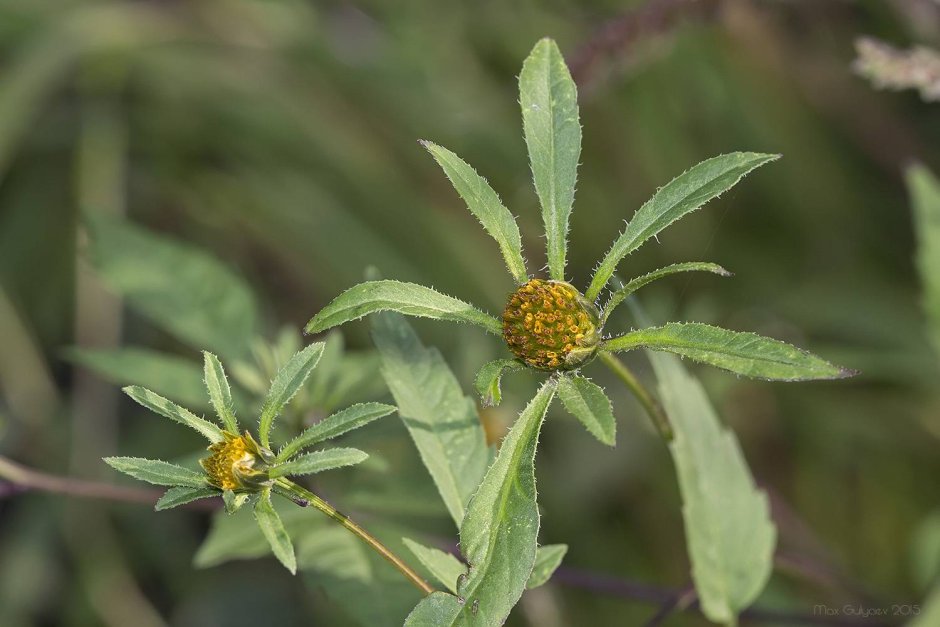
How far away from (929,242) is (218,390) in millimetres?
Answer: 969

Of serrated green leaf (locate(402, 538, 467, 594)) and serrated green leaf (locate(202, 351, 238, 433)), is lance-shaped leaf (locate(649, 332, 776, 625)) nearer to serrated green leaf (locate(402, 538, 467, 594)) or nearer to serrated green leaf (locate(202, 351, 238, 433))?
serrated green leaf (locate(402, 538, 467, 594))

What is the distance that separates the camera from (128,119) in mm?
2318

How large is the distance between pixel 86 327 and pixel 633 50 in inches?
Result: 51.5

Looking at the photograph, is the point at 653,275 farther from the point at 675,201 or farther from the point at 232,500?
the point at 232,500

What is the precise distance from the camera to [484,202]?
72cm

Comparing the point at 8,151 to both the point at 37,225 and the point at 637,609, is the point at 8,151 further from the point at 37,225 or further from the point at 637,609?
the point at 637,609

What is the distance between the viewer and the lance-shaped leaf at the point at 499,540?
644 millimetres

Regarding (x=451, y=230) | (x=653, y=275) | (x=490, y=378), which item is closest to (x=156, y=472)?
(x=490, y=378)

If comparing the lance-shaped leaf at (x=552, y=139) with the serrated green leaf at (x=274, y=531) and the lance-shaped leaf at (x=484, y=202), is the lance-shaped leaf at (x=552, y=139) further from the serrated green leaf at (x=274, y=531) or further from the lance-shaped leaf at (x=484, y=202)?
the serrated green leaf at (x=274, y=531)

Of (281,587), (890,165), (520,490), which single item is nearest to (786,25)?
(890,165)

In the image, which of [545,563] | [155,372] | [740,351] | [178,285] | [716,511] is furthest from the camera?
[178,285]

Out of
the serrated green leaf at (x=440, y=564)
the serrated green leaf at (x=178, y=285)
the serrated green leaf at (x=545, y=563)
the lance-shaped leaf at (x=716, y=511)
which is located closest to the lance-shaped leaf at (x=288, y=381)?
the serrated green leaf at (x=440, y=564)

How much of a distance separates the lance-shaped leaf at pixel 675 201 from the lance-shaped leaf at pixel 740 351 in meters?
0.06

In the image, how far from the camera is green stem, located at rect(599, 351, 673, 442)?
744 mm
